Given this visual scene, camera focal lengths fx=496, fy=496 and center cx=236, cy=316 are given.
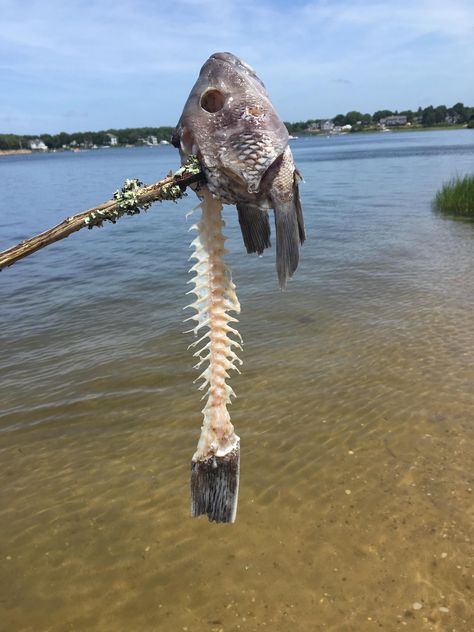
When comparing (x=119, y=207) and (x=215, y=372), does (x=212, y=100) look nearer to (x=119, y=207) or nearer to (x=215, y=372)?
(x=119, y=207)

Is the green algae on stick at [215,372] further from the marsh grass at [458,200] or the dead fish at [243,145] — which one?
the marsh grass at [458,200]

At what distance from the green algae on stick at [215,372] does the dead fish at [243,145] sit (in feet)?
0.56

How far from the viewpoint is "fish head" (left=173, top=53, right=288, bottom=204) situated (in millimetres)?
1685

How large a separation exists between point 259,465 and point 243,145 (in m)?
5.91

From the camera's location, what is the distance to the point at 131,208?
1.89 m

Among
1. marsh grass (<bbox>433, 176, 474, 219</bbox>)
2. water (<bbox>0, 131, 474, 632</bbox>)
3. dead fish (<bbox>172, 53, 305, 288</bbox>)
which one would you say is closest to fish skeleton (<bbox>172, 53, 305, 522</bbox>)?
dead fish (<bbox>172, 53, 305, 288</bbox>)

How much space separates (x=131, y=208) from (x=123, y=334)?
1070 cm

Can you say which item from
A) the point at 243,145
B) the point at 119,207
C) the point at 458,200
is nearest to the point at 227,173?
the point at 243,145

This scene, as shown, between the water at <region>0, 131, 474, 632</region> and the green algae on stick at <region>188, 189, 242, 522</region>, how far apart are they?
11.7 feet

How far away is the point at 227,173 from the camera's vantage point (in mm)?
1715

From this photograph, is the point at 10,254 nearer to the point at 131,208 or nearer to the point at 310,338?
the point at 131,208

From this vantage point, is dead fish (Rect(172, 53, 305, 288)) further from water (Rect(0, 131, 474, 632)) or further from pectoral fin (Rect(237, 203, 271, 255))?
water (Rect(0, 131, 474, 632))

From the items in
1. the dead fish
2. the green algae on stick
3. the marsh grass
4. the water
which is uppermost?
the dead fish

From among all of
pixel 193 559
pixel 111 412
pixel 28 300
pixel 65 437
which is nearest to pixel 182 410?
pixel 111 412
